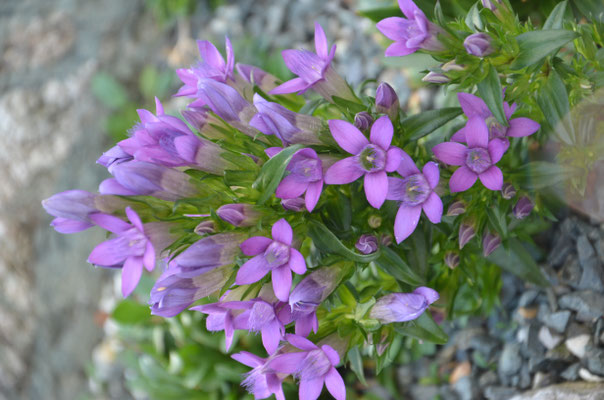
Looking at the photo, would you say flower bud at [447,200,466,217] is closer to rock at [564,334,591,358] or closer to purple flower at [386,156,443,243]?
purple flower at [386,156,443,243]

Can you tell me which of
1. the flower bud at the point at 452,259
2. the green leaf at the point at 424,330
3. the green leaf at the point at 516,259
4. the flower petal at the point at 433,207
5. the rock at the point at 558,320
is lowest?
the rock at the point at 558,320

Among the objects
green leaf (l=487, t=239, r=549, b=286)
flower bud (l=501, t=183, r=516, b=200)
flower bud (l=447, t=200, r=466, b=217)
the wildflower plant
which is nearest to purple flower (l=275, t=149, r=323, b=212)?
the wildflower plant

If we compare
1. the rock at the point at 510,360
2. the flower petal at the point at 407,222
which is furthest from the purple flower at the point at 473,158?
the rock at the point at 510,360

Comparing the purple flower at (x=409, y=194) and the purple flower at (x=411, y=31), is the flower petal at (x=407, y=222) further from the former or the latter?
the purple flower at (x=411, y=31)

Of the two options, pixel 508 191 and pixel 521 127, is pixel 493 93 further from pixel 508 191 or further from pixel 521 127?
pixel 508 191

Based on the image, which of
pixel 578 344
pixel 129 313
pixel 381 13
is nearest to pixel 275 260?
pixel 578 344

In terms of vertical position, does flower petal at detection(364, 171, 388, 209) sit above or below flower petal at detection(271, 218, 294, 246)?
below
